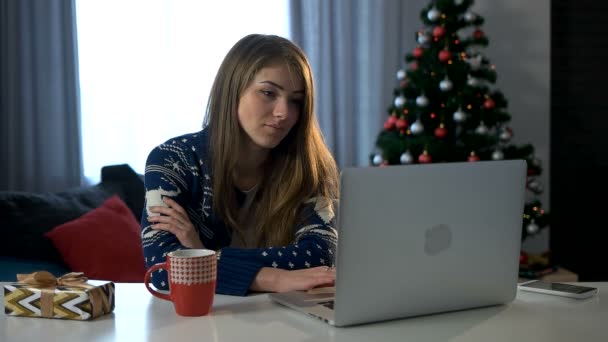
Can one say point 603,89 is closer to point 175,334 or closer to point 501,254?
point 501,254

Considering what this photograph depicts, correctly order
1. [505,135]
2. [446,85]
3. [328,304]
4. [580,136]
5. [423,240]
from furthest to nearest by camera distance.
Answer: [580,136], [505,135], [446,85], [328,304], [423,240]

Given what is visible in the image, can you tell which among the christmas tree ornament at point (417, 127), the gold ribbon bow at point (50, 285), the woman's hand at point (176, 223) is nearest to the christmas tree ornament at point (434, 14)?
the christmas tree ornament at point (417, 127)

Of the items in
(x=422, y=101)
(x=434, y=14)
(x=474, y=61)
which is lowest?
(x=422, y=101)

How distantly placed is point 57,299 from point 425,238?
22.5 inches

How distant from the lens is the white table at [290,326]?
0.99 meters

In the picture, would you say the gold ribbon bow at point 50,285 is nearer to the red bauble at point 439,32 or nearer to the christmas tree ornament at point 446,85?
the christmas tree ornament at point 446,85

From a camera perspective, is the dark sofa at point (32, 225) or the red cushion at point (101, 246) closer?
the dark sofa at point (32, 225)

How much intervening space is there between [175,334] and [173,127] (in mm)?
2603

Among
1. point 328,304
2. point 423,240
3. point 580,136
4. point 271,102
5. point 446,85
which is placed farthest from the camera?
point 580,136

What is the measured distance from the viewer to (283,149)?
72.2 inches

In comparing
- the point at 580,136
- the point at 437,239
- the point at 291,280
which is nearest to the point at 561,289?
the point at 437,239

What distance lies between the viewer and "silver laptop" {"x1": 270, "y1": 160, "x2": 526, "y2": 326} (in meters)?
0.97

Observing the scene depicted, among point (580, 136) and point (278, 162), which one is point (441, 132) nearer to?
point (580, 136)

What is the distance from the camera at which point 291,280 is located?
130cm
